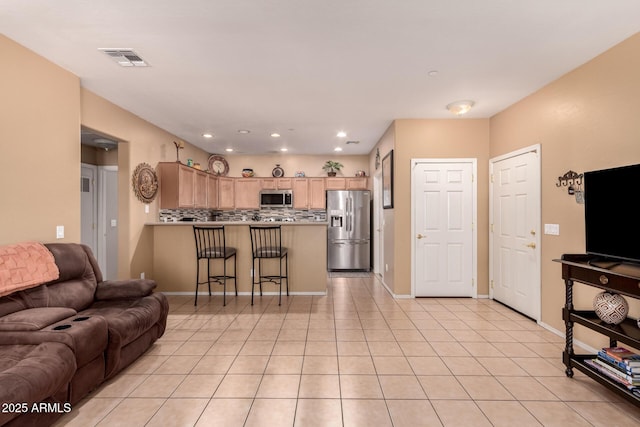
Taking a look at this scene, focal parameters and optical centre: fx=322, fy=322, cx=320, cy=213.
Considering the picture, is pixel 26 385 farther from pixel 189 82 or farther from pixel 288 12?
pixel 189 82

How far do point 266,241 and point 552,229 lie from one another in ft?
11.9

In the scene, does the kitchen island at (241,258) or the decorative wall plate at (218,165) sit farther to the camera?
the decorative wall plate at (218,165)

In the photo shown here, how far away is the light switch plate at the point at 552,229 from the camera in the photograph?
3293 mm

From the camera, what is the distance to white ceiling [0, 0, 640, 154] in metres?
2.19

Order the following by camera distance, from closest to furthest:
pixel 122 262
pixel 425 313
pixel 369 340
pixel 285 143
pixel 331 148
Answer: pixel 369 340, pixel 425 313, pixel 122 262, pixel 285 143, pixel 331 148

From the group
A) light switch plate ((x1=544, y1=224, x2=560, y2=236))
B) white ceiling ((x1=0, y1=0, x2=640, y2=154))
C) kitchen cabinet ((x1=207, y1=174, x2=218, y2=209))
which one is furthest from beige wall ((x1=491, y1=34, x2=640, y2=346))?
kitchen cabinet ((x1=207, y1=174, x2=218, y2=209))

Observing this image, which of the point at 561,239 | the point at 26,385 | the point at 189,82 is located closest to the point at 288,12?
the point at 189,82

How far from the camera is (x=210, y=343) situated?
3096 mm

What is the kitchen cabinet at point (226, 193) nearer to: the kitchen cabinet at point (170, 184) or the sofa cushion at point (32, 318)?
the kitchen cabinet at point (170, 184)

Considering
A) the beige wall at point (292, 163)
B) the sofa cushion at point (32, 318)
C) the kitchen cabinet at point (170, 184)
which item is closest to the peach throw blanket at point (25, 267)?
the sofa cushion at point (32, 318)

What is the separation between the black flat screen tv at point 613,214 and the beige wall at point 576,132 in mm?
103

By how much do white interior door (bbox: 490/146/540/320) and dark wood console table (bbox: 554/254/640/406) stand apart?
1.19 meters

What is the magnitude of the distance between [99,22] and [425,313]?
168 inches

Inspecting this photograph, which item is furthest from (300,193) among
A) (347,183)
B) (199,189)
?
(199,189)
